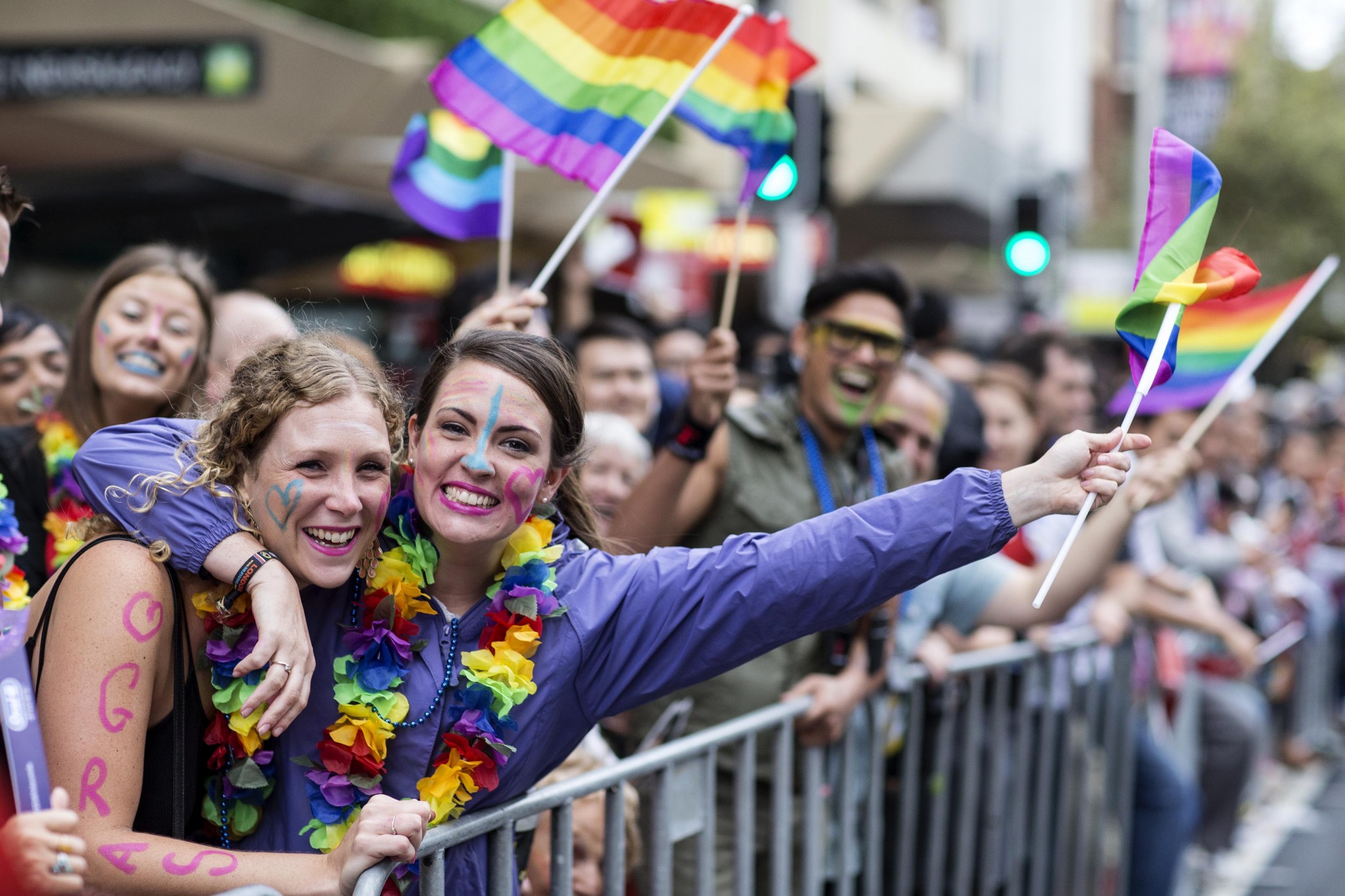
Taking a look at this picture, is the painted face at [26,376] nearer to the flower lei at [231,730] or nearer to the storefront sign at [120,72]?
the flower lei at [231,730]

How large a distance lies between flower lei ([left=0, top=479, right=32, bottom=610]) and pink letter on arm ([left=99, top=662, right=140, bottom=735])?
0.48 meters

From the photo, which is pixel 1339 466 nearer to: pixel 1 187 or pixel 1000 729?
pixel 1000 729

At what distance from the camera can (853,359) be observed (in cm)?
403

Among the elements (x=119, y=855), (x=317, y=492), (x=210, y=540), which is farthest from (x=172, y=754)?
(x=317, y=492)

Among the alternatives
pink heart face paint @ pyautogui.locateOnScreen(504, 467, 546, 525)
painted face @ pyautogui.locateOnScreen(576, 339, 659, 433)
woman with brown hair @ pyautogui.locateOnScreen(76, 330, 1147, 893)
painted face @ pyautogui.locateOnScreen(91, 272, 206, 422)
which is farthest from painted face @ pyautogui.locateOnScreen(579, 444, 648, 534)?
pink heart face paint @ pyautogui.locateOnScreen(504, 467, 546, 525)

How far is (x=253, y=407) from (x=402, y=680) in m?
0.54

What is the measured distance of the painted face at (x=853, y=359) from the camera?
4.03 m

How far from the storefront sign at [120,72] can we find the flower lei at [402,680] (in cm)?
500

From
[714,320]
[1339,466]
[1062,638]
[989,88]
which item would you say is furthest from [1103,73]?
[1062,638]

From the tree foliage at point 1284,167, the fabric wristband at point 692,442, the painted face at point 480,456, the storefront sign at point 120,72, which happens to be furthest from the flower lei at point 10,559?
the tree foliage at point 1284,167

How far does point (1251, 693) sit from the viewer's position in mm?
7789

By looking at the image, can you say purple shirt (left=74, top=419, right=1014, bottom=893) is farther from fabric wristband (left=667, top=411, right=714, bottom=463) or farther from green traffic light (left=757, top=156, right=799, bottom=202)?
green traffic light (left=757, top=156, right=799, bottom=202)

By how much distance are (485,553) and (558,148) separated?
1.49 meters

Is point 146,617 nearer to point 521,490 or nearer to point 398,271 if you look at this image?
point 521,490
